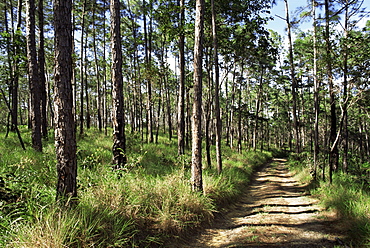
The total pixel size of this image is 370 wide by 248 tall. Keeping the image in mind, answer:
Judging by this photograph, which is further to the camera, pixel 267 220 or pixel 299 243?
pixel 267 220

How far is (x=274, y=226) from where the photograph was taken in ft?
16.1

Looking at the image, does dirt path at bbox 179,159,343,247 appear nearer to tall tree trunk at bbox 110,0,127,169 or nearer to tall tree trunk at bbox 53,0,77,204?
tall tree trunk at bbox 53,0,77,204

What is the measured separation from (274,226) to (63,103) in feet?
17.4

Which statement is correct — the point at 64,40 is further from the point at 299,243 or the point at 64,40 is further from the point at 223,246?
the point at 299,243

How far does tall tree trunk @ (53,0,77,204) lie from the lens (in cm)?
333

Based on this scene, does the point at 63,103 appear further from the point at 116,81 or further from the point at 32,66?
the point at 32,66

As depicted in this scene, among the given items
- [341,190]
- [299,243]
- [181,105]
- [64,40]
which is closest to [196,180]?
[299,243]

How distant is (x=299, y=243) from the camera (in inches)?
162

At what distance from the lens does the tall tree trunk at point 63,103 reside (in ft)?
10.9

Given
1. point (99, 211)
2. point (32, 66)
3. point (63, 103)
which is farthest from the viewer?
point (32, 66)

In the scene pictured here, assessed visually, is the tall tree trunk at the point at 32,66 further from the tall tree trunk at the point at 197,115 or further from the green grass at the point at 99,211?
the tall tree trunk at the point at 197,115

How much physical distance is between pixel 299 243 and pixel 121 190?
380cm

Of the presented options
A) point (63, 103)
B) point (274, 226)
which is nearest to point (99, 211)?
point (63, 103)

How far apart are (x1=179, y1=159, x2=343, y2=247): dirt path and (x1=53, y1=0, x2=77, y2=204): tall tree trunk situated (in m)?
2.69
